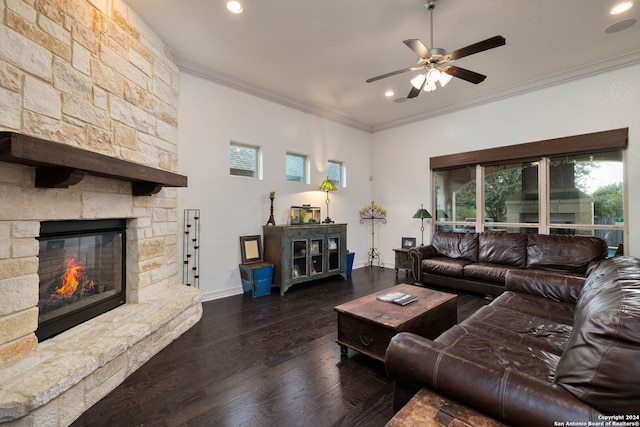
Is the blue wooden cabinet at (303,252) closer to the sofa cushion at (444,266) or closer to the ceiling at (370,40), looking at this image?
the sofa cushion at (444,266)

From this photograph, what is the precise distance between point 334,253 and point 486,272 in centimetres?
230

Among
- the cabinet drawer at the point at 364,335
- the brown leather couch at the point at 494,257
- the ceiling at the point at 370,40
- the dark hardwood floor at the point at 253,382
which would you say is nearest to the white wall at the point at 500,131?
the ceiling at the point at 370,40

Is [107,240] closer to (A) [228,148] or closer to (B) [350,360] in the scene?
(A) [228,148]

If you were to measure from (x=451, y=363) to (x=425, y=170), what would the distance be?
4.86 metres

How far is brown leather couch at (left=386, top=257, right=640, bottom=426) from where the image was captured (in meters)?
0.90

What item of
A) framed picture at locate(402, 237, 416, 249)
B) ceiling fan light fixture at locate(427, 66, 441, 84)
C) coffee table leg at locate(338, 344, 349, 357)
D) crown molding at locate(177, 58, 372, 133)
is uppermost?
crown molding at locate(177, 58, 372, 133)

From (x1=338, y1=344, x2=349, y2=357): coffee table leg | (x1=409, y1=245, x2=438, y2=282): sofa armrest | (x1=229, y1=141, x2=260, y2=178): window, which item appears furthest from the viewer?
(x1=409, y1=245, x2=438, y2=282): sofa armrest

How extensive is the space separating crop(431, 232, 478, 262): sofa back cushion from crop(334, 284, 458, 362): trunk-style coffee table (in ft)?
7.30

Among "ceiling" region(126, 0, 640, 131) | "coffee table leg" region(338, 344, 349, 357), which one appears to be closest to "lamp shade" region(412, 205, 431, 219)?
"ceiling" region(126, 0, 640, 131)

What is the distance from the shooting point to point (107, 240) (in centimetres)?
261

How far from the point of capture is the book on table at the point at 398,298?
245cm

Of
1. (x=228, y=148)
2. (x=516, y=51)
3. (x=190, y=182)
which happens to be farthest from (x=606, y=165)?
(x=190, y=182)

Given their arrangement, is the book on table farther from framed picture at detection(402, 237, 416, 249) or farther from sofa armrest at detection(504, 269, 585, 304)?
framed picture at detection(402, 237, 416, 249)

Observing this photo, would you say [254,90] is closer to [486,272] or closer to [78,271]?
[78,271]
